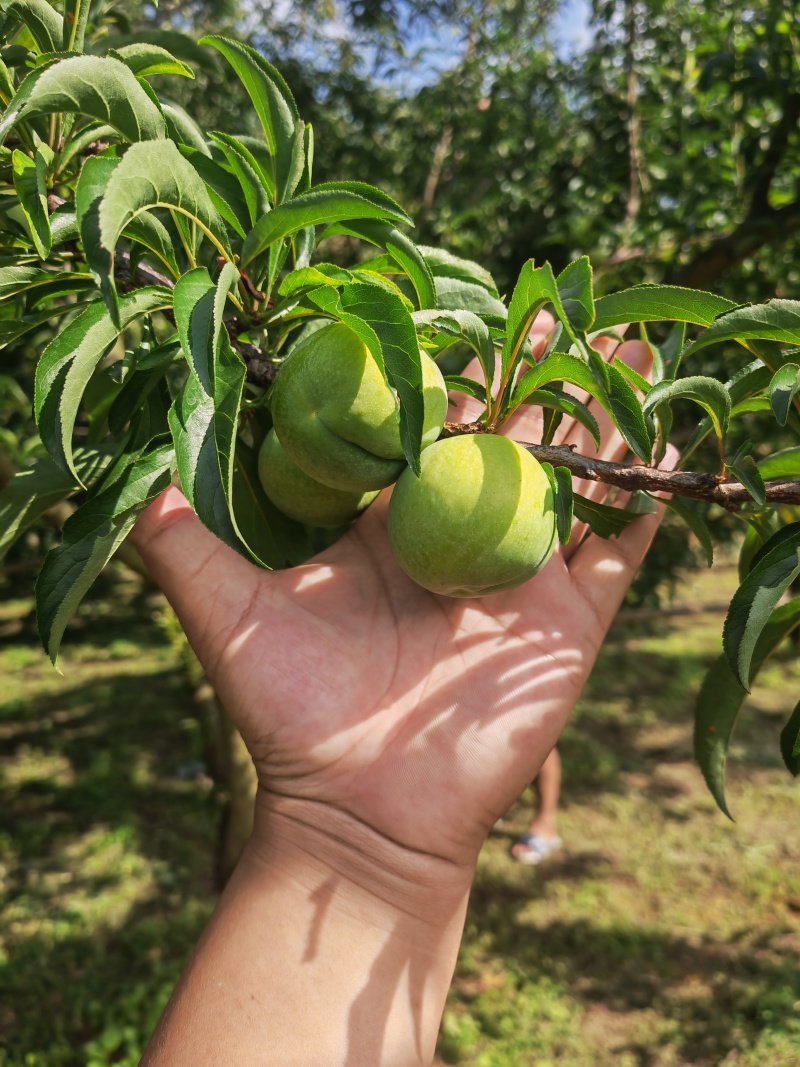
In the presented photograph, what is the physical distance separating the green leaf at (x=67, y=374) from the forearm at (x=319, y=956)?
0.80 m

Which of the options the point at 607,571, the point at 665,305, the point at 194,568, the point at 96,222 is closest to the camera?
the point at 96,222

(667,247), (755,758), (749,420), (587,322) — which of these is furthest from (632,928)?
(587,322)

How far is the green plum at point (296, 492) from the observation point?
3.72 feet

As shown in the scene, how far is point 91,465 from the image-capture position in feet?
3.54

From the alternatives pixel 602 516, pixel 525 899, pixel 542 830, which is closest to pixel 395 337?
pixel 602 516

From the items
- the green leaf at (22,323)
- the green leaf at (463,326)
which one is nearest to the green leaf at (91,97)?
the green leaf at (22,323)

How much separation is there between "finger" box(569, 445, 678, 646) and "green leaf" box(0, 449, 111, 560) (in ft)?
2.98

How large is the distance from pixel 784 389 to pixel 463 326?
0.37m

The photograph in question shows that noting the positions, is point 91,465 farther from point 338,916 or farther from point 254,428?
point 338,916

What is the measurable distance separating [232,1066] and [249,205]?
3.95 ft

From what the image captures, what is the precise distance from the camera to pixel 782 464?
3.38ft

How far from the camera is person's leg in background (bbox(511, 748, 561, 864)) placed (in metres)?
4.02

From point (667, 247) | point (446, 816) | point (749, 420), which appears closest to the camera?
point (446, 816)

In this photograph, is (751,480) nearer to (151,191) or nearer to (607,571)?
(607,571)
